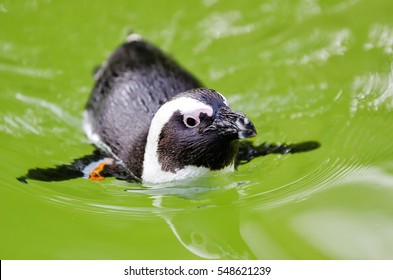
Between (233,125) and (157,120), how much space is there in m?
0.61

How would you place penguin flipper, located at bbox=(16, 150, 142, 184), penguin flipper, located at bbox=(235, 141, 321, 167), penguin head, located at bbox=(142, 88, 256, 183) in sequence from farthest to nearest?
penguin flipper, located at bbox=(235, 141, 321, 167) → penguin flipper, located at bbox=(16, 150, 142, 184) → penguin head, located at bbox=(142, 88, 256, 183)

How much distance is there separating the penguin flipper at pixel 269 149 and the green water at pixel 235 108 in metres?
0.07

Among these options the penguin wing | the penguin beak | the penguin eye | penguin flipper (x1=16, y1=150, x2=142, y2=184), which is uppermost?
the penguin wing

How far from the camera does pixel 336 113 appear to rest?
4957 millimetres

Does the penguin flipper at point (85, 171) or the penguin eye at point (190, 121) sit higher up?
the penguin flipper at point (85, 171)

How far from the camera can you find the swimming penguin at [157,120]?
3766mm

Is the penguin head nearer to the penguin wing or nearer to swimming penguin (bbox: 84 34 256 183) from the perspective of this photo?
swimming penguin (bbox: 84 34 256 183)

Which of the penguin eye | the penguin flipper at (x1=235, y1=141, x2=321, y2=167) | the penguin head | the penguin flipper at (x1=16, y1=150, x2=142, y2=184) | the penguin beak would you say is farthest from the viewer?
the penguin flipper at (x1=235, y1=141, x2=321, y2=167)

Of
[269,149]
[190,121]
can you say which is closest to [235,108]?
[269,149]

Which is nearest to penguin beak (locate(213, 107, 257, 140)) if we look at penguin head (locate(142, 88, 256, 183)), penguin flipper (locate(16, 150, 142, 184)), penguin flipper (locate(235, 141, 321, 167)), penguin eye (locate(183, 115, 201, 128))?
penguin head (locate(142, 88, 256, 183))

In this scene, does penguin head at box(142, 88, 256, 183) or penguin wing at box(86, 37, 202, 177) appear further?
penguin wing at box(86, 37, 202, 177)

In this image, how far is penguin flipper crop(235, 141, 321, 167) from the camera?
447 centimetres

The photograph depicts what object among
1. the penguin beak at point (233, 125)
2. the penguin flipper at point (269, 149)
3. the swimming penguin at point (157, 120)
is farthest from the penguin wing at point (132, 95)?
the penguin beak at point (233, 125)

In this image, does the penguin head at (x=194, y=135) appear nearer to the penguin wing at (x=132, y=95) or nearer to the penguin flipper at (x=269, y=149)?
the penguin wing at (x=132, y=95)
